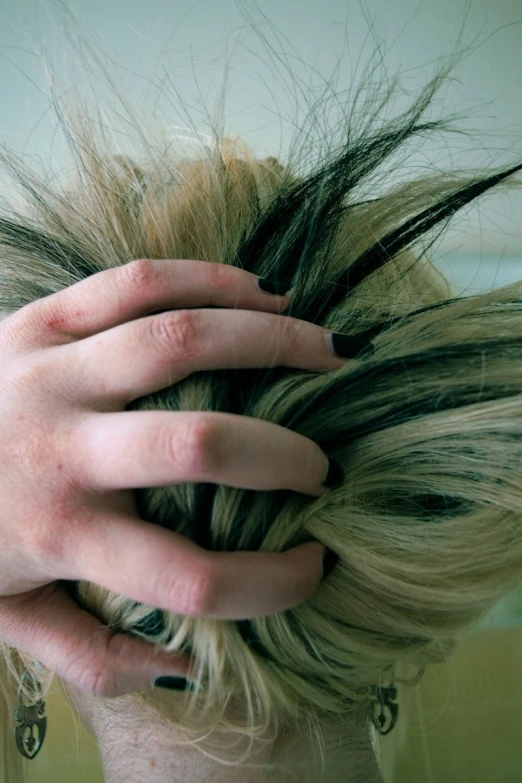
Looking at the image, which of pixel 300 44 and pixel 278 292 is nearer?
pixel 278 292

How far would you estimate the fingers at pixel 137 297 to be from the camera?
46cm

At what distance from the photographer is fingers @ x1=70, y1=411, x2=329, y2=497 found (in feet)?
1.28

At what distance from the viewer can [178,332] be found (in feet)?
1.39

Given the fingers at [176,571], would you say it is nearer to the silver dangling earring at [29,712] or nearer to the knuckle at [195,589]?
the knuckle at [195,589]

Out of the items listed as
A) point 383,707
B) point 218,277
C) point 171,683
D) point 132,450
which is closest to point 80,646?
point 171,683

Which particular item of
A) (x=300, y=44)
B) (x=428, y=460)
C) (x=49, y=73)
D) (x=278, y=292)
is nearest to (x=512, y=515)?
(x=428, y=460)

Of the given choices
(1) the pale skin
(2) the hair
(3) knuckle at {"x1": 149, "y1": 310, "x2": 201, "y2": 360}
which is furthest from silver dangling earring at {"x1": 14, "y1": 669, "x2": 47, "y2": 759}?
(3) knuckle at {"x1": 149, "y1": 310, "x2": 201, "y2": 360}

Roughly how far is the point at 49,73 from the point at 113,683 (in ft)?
1.94

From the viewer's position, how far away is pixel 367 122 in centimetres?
61

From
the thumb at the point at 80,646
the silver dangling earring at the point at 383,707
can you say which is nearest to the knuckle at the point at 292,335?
the thumb at the point at 80,646

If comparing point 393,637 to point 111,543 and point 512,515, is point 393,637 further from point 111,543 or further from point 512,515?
point 111,543

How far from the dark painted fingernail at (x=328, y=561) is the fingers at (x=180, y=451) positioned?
9 centimetres

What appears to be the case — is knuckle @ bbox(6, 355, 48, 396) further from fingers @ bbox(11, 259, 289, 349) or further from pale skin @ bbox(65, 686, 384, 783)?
pale skin @ bbox(65, 686, 384, 783)

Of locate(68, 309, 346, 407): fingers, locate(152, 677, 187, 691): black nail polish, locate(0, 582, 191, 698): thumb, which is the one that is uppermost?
locate(68, 309, 346, 407): fingers
